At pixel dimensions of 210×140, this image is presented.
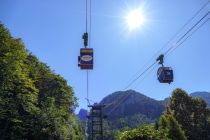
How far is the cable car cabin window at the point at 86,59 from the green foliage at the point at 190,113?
144 ft

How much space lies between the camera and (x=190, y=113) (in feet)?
202

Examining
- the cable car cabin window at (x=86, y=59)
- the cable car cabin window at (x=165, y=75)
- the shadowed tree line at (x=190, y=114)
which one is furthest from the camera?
the shadowed tree line at (x=190, y=114)

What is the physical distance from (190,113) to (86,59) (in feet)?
157

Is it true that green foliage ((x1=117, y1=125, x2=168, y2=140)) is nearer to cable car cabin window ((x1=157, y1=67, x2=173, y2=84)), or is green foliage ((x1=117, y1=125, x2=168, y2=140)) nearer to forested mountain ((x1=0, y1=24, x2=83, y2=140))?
cable car cabin window ((x1=157, y1=67, x2=173, y2=84))

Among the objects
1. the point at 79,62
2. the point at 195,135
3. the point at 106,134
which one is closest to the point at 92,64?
the point at 79,62

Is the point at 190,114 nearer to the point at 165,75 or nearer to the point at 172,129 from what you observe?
the point at 172,129

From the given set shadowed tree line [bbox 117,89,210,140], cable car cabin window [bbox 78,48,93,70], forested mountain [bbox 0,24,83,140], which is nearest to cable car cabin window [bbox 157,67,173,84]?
cable car cabin window [bbox 78,48,93,70]

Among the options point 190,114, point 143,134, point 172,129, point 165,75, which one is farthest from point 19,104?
point 190,114

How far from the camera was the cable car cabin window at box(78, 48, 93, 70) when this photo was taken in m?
17.3

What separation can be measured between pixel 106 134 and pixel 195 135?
318ft

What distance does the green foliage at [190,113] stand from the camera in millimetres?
58812

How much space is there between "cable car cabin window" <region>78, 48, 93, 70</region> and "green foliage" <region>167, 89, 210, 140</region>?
44.0 meters

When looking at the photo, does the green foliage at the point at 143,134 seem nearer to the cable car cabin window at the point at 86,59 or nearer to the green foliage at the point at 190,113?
the cable car cabin window at the point at 86,59

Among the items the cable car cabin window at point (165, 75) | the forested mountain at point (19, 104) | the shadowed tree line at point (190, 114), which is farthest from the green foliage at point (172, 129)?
the cable car cabin window at point (165, 75)
